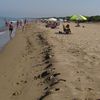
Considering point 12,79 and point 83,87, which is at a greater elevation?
point 83,87

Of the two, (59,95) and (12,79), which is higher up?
(59,95)

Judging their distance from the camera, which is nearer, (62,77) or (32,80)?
(62,77)

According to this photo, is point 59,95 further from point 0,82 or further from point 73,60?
point 73,60

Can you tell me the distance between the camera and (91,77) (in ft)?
28.7

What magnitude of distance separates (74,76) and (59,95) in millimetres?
1743

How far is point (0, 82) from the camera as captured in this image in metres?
10.3

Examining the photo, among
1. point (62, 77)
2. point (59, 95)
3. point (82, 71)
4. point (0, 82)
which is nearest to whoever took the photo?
point (59, 95)

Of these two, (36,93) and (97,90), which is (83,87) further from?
(36,93)

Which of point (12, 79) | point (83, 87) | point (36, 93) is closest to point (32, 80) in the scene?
point (12, 79)

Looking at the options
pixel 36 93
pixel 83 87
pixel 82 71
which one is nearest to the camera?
pixel 83 87

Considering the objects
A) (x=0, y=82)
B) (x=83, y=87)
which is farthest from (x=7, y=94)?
(x=83, y=87)

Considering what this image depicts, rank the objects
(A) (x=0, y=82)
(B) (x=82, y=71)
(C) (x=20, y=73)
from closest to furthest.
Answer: (B) (x=82, y=71), (A) (x=0, y=82), (C) (x=20, y=73)

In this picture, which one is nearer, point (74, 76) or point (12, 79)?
point (74, 76)

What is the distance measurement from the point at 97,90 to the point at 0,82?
3953mm
